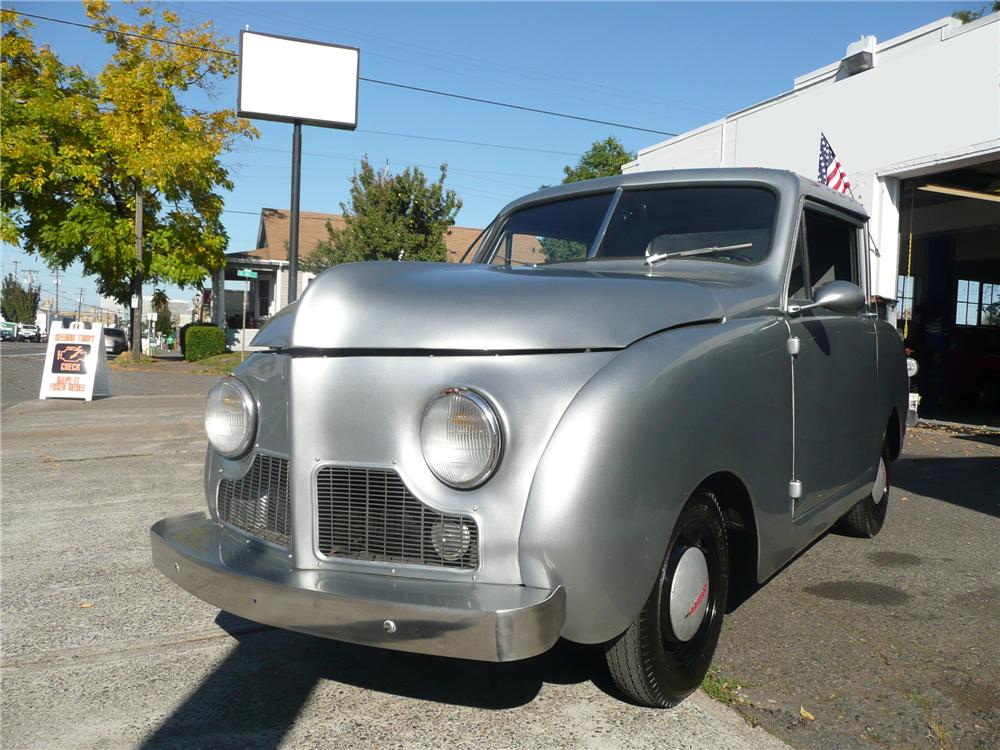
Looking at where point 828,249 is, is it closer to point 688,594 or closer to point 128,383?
point 688,594

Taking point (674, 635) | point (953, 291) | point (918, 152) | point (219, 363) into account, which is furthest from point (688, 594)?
point (219, 363)

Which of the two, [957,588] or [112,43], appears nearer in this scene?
[957,588]

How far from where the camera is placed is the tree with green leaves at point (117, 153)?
23.4 meters

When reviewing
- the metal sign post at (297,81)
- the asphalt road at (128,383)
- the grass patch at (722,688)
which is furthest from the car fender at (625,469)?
the asphalt road at (128,383)

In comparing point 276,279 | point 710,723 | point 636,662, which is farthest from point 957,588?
point 276,279

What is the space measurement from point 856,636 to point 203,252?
25245 millimetres

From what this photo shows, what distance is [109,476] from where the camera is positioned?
22.1 feet

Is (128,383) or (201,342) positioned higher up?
(201,342)

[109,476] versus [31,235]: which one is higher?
[31,235]

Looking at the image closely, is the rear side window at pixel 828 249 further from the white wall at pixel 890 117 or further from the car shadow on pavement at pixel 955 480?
the white wall at pixel 890 117

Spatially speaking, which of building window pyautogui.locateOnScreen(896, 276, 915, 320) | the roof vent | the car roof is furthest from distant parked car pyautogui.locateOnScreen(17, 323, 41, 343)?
the car roof

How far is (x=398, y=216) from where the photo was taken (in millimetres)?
26719

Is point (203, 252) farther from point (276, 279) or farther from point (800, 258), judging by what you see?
point (800, 258)

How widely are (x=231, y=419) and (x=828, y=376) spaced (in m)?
2.40
